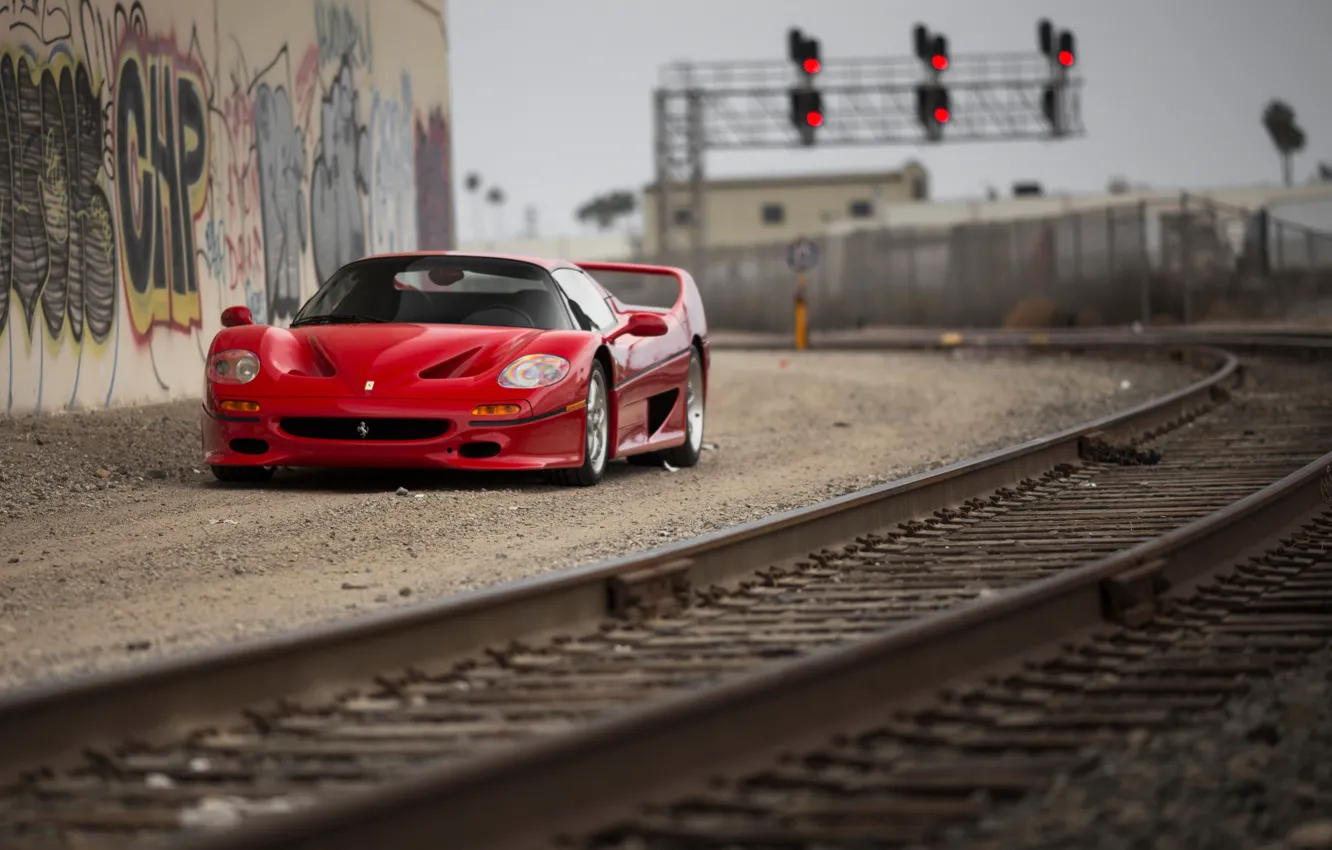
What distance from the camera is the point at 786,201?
285ft

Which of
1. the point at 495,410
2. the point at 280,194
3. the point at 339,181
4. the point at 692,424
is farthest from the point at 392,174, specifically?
the point at 495,410

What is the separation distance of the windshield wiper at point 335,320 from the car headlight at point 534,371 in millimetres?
995

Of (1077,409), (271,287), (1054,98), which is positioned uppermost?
(1054,98)

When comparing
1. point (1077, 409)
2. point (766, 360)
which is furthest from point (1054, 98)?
point (1077, 409)

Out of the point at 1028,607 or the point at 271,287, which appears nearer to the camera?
the point at 1028,607

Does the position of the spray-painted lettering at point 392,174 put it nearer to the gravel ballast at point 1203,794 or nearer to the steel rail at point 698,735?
the steel rail at point 698,735

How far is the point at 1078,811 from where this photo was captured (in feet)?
12.4

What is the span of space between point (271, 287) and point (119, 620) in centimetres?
1188

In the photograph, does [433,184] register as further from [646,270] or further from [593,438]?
[593,438]

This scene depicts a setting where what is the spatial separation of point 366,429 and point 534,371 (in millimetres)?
856

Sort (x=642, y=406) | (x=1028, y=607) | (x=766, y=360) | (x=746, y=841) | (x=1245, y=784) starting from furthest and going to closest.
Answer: (x=766, y=360)
(x=642, y=406)
(x=1028, y=607)
(x=1245, y=784)
(x=746, y=841)

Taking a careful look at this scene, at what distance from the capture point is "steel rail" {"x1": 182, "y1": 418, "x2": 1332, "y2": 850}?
131 inches

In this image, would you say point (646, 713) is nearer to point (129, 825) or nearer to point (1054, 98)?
point (129, 825)

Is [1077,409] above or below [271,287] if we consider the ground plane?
below
